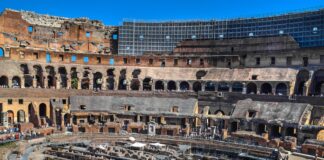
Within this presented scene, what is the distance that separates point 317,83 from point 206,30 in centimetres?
2412

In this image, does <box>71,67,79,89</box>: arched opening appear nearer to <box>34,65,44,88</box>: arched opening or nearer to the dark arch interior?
<box>34,65,44,88</box>: arched opening

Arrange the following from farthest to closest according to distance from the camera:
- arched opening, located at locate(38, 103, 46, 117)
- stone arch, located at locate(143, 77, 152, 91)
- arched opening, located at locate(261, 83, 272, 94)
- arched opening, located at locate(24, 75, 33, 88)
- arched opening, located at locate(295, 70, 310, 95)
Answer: stone arch, located at locate(143, 77, 152, 91)
arched opening, located at locate(24, 75, 33, 88)
arched opening, located at locate(261, 83, 272, 94)
arched opening, located at locate(38, 103, 46, 117)
arched opening, located at locate(295, 70, 310, 95)

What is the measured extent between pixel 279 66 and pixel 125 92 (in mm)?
28003

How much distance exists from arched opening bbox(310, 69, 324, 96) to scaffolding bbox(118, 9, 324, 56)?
20.8 ft

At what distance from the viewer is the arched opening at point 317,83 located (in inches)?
1887

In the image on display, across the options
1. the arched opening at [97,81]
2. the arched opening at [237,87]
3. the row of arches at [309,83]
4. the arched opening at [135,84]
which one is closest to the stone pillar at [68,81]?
the arched opening at [97,81]

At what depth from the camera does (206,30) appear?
206ft

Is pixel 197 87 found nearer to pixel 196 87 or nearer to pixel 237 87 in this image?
pixel 196 87

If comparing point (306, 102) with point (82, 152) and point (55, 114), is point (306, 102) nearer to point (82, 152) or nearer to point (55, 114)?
point (82, 152)

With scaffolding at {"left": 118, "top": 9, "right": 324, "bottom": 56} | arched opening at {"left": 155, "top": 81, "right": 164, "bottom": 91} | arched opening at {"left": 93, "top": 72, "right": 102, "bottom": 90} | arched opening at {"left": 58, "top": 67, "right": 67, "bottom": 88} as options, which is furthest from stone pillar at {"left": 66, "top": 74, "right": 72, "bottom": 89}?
arched opening at {"left": 155, "top": 81, "right": 164, "bottom": 91}

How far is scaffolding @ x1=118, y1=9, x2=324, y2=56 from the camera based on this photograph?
53.3m

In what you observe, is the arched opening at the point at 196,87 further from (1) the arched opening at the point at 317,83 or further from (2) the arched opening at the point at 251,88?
(1) the arched opening at the point at 317,83

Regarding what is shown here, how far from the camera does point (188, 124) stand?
4403 centimetres

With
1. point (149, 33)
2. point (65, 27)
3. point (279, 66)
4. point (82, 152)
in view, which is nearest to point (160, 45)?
point (149, 33)
